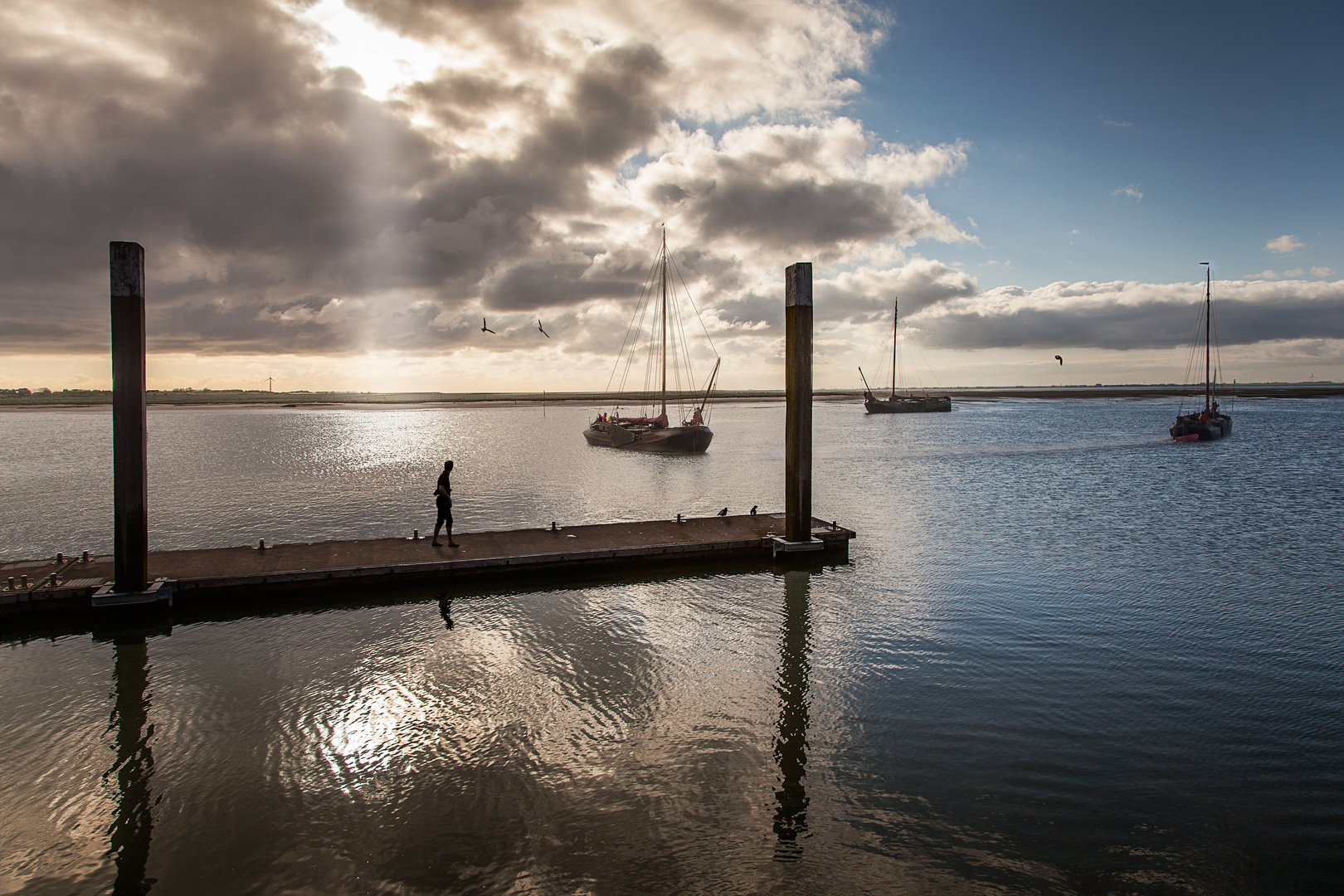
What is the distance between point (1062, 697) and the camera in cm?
1030

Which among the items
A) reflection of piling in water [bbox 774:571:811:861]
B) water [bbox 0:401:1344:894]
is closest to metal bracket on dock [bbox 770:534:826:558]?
water [bbox 0:401:1344:894]

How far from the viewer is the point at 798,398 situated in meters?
17.9

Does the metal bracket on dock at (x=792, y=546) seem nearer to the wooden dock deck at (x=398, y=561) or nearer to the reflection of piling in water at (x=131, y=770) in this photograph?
the wooden dock deck at (x=398, y=561)

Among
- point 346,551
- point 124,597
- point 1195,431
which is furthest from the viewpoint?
point 1195,431

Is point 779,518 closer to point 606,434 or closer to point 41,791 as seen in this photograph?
point 41,791

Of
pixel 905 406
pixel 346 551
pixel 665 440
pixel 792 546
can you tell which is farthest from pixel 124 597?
pixel 905 406

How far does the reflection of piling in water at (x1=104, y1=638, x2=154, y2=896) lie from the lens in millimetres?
6684

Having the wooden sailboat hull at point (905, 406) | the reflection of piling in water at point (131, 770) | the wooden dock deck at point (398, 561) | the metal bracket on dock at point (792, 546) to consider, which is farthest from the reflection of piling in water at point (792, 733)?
the wooden sailboat hull at point (905, 406)

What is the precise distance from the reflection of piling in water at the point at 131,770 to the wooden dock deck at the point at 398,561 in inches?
89.3

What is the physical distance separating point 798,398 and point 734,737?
10.5 m

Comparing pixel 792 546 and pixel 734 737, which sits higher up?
pixel 792 546

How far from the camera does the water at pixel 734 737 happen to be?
675cm

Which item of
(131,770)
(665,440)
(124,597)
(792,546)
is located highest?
(665,440)

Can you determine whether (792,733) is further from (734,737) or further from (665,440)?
(665,440)
